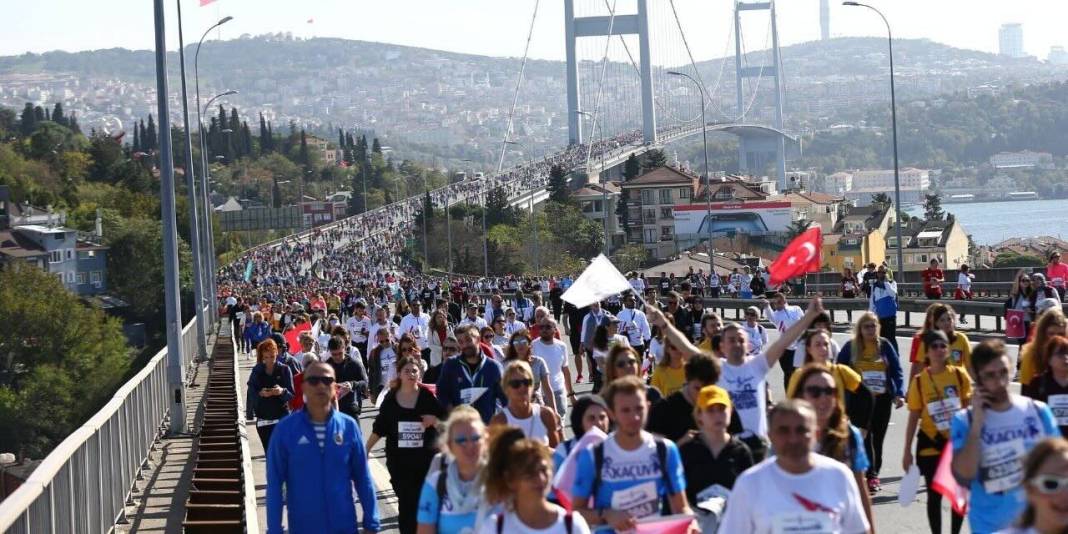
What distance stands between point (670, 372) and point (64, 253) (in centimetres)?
12222

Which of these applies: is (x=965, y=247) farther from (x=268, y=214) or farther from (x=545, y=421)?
(x=545, y=421)

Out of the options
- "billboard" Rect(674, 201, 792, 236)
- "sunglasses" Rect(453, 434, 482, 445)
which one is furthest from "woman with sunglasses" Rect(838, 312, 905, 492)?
"billboard" Rect(674, 201, 792, 236)

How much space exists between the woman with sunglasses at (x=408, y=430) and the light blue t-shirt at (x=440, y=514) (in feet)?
9.33

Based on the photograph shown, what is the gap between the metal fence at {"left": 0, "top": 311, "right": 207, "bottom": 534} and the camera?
8367mm

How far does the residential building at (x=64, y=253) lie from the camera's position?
126188 millimetres

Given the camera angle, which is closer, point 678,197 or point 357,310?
point 357,310

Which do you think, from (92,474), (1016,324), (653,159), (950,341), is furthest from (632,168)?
(950,341)

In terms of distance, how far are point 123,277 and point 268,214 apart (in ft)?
96.4

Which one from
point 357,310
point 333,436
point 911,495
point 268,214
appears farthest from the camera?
point 268,214

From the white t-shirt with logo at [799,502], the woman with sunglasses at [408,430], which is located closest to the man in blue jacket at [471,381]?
the woman with sunglasses at [408,430]

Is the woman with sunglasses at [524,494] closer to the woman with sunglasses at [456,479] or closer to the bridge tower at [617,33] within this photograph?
the woman with sunglasses at [456,479]

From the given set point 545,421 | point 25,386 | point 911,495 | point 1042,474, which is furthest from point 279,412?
point 25,386

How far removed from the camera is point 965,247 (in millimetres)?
120438

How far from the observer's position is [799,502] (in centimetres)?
559
